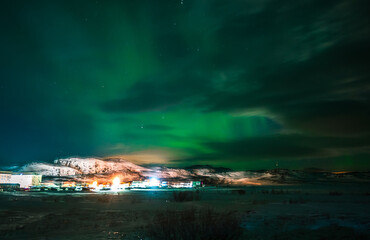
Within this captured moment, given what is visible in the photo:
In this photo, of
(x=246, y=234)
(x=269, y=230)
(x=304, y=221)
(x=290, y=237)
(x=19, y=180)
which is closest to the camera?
(x=290, y=237)

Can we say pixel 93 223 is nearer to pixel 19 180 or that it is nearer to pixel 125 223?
pixel 125 223

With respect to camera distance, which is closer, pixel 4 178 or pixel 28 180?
pixel 28 180

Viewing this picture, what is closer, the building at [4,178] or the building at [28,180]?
the building at [28,180]

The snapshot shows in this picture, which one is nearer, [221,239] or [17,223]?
[221,239]

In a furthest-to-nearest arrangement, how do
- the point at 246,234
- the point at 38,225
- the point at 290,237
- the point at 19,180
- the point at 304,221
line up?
the point at 19,180 → the point at 304,221 → the point at 38,225 → the point at 246,234 → the point at 290,237

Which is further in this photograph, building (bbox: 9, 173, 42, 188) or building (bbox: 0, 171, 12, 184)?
building (bbox: 0, 171, 12, 184)

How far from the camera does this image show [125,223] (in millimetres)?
22703

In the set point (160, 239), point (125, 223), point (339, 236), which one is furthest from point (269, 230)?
point (125, 223)

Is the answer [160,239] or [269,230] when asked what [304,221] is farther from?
[160,239]

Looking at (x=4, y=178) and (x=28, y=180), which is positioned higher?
(x=4, y=178)

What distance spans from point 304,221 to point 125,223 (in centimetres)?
1329

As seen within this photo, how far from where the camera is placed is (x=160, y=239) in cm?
1562

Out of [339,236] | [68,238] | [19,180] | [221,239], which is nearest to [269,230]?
[339,236]

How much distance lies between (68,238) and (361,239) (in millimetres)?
15481
